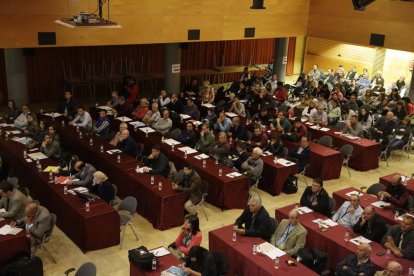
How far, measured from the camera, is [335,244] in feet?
23.2

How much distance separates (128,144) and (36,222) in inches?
136

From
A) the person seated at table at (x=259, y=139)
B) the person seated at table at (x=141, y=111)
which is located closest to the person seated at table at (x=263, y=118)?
the person seated at table at (x=259, y=139)

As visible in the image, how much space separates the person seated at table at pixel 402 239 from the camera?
22.1 feet

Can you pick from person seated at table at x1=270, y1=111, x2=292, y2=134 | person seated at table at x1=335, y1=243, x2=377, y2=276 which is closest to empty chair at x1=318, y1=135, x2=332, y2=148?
person seated at table at x1=270, y1=111, x2=292, y2=134

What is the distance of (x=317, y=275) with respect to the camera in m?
6.09

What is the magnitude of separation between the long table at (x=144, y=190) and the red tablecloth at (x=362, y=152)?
210 inches

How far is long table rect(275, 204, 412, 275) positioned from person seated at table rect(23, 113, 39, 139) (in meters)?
6.60

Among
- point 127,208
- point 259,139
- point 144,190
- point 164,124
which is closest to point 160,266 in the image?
point 127,208

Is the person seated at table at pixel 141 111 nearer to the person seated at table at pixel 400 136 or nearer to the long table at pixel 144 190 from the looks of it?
the long table at pixel 144 190

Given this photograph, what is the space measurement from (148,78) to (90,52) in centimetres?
244

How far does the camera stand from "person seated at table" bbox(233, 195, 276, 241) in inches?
277

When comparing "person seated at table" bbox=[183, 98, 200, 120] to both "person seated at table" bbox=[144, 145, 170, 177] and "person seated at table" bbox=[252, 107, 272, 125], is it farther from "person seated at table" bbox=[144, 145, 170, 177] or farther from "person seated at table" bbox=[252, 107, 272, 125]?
"person seated at table" bbox=[144, 145, 170, 177]

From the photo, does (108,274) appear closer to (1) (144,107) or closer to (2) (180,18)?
→ (1) (144,107)

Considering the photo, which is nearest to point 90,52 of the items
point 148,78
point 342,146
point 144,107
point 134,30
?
point 148,78
